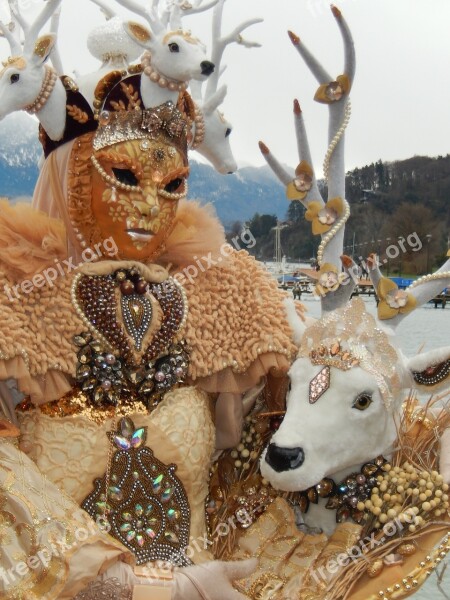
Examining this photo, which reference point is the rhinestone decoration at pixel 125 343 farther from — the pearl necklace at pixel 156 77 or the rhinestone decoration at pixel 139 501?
the pearl necklace at pixel 156 77

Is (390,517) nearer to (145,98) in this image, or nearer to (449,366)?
(449,366)

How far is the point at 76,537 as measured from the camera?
177 centimetres

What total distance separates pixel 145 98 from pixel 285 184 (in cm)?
56

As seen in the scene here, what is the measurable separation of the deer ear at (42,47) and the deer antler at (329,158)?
2.36 ft

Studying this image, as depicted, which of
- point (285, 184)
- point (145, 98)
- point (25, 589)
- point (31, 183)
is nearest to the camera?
point (25, 589)

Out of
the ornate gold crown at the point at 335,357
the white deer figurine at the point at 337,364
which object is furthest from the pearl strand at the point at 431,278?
the ornate gold crown at the point at 335,357

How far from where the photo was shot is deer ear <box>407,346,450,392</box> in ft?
7.54

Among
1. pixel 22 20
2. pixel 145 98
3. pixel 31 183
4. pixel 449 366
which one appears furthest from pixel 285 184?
pixel 31 183

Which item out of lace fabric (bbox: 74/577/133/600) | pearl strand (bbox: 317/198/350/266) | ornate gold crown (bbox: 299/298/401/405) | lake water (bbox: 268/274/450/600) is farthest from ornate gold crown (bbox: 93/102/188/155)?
lake water (bbox: 268/274/450/600)

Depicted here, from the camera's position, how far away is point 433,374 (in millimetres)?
2342

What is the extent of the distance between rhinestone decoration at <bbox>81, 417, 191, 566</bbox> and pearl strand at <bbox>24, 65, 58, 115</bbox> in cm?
95

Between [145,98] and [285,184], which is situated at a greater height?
[145,98]

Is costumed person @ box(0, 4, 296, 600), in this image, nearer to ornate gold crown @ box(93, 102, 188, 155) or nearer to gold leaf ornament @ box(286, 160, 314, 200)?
ornate gold crown @ box(93, 102, 188, 155)

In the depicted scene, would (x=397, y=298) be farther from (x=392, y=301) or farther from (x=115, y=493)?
(x=115, y=493)
